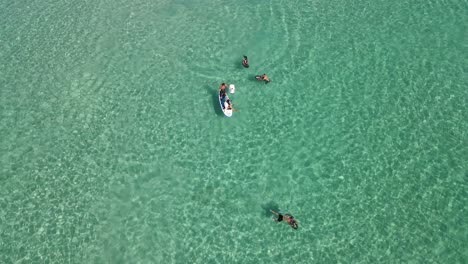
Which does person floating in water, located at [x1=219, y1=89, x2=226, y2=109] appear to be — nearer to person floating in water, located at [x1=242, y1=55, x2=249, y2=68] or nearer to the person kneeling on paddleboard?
the person kneeling on paddleboard

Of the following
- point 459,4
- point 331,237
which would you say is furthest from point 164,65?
point 459,4

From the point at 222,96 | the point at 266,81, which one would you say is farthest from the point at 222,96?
the point at 266,81

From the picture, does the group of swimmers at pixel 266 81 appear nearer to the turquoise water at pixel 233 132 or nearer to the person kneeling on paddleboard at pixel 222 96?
the person kneeling on paddleboard at pixel 222 96

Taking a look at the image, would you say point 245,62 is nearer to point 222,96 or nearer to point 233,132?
point 222,96

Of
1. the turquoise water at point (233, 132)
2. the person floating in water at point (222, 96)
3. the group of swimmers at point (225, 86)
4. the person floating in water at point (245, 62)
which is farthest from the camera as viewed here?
the person floating in water at point (245, 62)

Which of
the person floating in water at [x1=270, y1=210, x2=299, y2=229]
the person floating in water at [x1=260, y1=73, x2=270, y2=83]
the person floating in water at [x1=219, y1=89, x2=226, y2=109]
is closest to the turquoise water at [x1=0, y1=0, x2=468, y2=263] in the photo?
the person floating in water at [x1=270, y1=210, x2=299, y2=229]

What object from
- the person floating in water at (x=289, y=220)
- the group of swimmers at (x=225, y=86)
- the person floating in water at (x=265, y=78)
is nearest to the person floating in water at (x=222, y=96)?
the group of swimmers at (x=225, y=86)

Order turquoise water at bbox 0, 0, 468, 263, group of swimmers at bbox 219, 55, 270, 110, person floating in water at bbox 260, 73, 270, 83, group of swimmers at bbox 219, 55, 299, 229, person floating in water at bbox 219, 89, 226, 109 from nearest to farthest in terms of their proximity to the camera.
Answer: turquoise water at bbox 0, 0, 468, 263
group of swimmers at bbox 219, 55, 299, 229
group of swimmers at bbox 219, 55, 270, 110
person floating in water at bbox 219, 89, 226, 109
person floating in water at bbox 260, 73, 270, 83

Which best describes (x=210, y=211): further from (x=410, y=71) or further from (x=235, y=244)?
(x=410, y=71)
